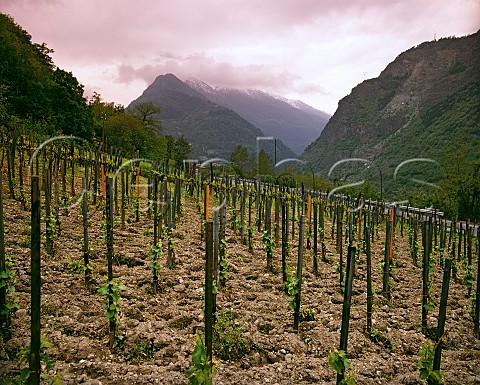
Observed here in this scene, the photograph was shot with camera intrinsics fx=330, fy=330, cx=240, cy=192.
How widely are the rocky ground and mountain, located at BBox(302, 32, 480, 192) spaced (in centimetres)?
5303

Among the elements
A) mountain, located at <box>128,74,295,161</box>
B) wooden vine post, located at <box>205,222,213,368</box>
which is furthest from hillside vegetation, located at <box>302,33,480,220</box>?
wooden vine post, located at <box>205,222,213,368</box>

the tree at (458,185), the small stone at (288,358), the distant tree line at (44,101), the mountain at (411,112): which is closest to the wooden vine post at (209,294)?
the small stone at (288,358)

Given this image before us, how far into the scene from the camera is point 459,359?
4922 mm

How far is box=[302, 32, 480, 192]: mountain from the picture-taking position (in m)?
69.4

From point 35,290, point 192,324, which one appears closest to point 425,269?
point 192,324

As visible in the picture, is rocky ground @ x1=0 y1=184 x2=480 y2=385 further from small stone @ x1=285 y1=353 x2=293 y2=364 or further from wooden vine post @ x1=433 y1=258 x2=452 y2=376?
wooden vine post @ x1=433 y1=258 x2=452 y2=376

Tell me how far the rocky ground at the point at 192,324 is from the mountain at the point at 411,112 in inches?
2088

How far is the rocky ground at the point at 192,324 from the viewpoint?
396 centimetres

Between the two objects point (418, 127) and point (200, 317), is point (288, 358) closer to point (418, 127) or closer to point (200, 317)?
point (200, 317)

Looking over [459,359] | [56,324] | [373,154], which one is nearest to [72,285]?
[56,324]

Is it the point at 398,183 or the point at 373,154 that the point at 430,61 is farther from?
the point at 398,183

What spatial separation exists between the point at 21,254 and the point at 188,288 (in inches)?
115

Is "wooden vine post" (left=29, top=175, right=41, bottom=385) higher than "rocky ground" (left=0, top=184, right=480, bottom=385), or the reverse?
"wooden vine post" (left=29, top=175, right=41, bottom=385)

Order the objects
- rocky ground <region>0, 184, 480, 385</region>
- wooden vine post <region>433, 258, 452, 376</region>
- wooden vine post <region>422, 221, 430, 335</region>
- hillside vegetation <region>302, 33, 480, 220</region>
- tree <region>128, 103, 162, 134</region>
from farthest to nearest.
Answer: tree <region>128, 103, 162, 134</region> → hillside vegetation <region>302, 33, 480, 220</region> → wooden vine post <region>422, 221, 430, 335</region> → rocky ground <region>0, 184, 480, 385</region> → wooden vine post <region>433, 258, 452, 376</region>
